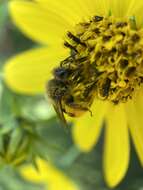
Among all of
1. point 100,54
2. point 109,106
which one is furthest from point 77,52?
point 109,106

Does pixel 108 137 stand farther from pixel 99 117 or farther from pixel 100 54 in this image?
pixel 100 54

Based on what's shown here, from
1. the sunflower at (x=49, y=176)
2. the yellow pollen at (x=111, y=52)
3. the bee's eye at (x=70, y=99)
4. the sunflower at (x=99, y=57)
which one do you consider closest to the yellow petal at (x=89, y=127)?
the sunflower at (x=99, y=57)

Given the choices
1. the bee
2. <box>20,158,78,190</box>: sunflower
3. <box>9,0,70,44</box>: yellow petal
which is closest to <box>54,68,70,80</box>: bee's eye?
the bee

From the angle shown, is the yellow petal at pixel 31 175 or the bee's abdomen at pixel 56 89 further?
the yellow petal at pixel 31 175

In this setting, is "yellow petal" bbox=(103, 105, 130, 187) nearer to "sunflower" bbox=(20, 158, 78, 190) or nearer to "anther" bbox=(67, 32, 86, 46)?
"anther" bbox=(67, 32, 86, 46)

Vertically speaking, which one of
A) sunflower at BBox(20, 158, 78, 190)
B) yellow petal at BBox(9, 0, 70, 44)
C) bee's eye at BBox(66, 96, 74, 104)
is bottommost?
sunflower at BBox(20, 158, 78, 190)

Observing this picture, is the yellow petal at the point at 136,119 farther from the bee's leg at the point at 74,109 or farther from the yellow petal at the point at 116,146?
the bee's leg at the point at 74,109

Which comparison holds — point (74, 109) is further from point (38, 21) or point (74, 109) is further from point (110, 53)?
point (38, 21)
